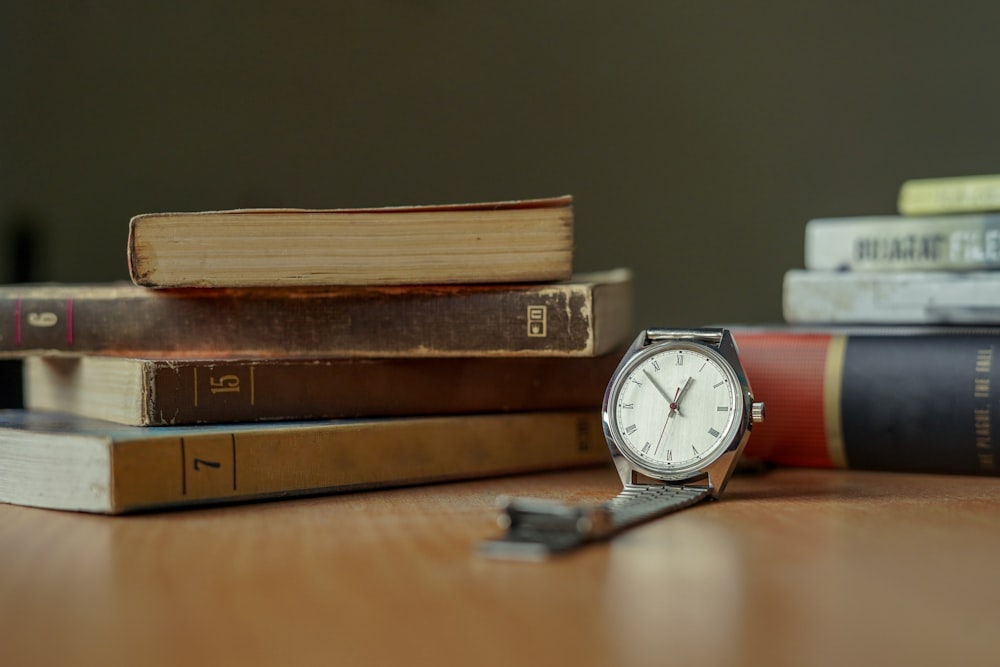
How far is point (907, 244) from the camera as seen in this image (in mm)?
1372

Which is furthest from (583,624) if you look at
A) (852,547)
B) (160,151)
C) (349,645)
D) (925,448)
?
(160,151)

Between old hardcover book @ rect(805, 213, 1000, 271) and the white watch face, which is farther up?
old hardcover book @ rect(805, 213, 1000, 271)

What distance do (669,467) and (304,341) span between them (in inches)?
15.0

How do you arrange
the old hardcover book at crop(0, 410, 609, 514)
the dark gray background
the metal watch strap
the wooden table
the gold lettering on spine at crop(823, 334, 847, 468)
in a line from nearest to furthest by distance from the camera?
the wooden table < the metal watch strap < the old hardcover book at crop(0, 410, 609, 514) < the gold lettering on spine at crop(823, 334, 847, 468) < the dark gray background

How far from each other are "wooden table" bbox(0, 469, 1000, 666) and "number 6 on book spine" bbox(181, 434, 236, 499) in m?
0.02

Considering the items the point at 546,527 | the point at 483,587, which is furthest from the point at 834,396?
the point at 483,587

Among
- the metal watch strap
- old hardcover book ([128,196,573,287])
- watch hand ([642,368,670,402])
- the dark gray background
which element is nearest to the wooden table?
the metal watch strap

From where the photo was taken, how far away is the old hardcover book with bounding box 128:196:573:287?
1.08m

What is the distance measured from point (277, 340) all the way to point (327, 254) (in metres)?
0.11

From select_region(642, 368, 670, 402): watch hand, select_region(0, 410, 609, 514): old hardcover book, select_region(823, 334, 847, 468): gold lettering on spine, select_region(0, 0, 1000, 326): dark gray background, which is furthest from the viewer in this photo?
select_region(0, 0, 1000, 326): dark gray background

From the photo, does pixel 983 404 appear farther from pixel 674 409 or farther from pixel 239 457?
pixel 239 457

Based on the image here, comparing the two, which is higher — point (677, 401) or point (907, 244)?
point (907, 244)

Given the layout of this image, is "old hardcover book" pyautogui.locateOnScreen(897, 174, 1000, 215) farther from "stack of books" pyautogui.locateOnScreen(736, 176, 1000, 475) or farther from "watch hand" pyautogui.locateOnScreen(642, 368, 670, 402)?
"watch hand" pyautogui.locateOnScreen(642, 368, 670, 402)

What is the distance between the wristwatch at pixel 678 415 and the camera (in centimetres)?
105
